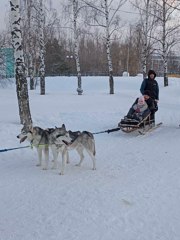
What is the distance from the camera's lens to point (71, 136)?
280 inches

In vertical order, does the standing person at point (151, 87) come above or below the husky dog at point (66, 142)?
above

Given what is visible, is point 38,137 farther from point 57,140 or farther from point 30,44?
point 30,44

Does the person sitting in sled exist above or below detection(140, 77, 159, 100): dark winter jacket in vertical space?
below

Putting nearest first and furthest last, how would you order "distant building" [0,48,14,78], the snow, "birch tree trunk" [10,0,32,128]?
the snow → "birch tree trunk" [10,0,32,128] → "distant building" [0,48,14,78]

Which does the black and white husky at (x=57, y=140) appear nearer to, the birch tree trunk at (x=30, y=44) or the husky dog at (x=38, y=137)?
the husky dog at (x=38, y=137)

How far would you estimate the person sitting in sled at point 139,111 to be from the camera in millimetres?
11022

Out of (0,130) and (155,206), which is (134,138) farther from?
(155,206)

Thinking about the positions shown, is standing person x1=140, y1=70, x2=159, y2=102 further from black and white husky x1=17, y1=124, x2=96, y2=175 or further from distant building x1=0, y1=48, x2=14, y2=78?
distant building x1=0, y1=48, x2=14, y2=78

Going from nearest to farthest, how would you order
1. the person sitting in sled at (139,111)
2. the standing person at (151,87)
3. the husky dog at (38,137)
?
the husky dog at (38,137) → the person sitting in sled at (139,111) → the standing person at (151,87)

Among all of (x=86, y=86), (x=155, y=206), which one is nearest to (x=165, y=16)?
(x=86, y=86)

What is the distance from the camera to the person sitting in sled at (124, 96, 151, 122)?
1102cm

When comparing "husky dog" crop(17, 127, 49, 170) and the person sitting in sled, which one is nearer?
"husky dog" crop(17, 127, 49, 170)

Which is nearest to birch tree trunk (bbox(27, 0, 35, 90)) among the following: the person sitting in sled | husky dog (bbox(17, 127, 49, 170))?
the person sitting in sled

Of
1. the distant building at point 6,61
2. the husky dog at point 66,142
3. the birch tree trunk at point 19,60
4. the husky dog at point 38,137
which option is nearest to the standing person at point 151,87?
the birch tree trunk at point 19,60
